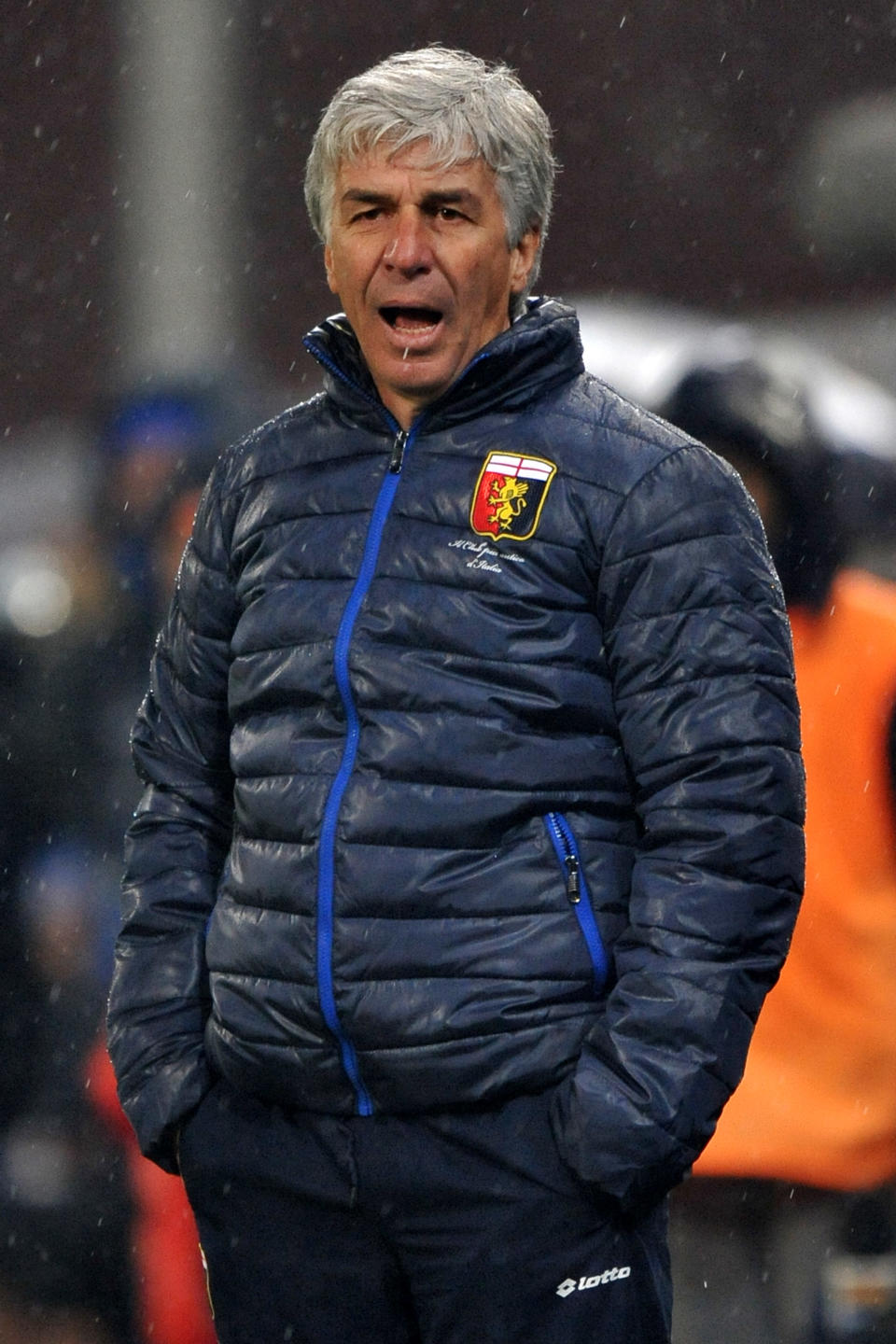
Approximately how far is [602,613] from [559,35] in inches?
315

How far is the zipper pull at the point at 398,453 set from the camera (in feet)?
6.88

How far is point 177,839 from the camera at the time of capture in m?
2.28

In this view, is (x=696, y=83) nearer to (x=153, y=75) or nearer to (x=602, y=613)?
(x=153, y=75)

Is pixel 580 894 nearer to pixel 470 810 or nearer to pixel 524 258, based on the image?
pixel 470 810

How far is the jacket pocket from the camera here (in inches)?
77.0

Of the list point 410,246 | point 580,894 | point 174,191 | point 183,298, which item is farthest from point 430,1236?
point 174,191

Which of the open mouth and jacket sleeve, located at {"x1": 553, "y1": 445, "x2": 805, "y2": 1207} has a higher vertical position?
the open mouth

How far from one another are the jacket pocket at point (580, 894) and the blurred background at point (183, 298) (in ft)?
4.37

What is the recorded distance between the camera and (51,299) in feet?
32.6

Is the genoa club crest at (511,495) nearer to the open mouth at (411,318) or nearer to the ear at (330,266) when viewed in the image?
the open mouth at (411,318)

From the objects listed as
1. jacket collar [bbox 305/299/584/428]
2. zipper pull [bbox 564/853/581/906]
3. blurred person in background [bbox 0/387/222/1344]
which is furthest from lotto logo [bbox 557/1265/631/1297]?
blurred person in background [bbox 0/387/222/1344]

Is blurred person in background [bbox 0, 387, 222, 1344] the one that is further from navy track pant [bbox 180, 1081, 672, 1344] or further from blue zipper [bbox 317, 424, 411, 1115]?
blue zipper [bbox 317, 424, 411, 1115]

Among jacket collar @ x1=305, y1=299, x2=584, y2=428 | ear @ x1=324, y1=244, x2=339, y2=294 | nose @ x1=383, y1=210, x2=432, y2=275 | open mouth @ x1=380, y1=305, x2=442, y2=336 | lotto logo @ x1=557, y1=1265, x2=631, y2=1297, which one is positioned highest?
nose @ x1=383, y1=210, x2=432, y2=275

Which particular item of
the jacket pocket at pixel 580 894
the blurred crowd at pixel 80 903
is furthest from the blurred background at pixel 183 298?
the jacket pocket at pixel 580 894
